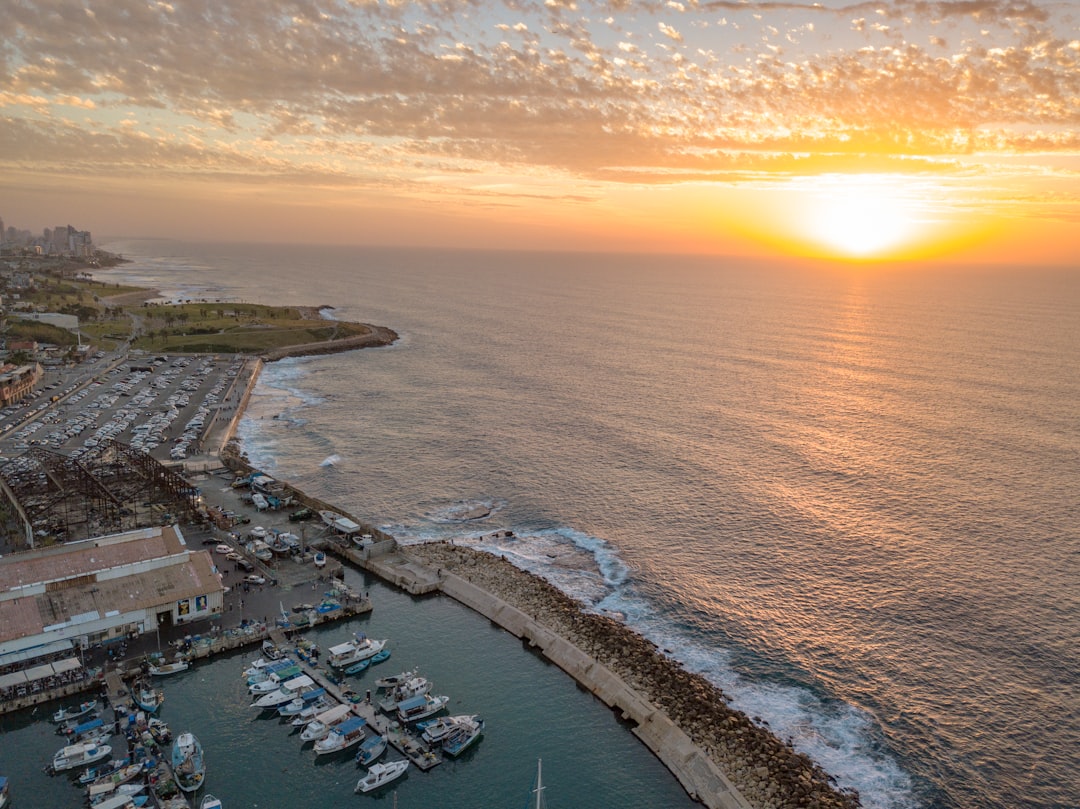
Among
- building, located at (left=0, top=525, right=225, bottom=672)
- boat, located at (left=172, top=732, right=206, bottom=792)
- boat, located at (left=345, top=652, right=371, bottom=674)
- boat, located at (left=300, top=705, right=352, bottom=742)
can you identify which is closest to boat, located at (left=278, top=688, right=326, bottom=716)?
boat, located at (left=300, top=705, right=352, bottom=742)

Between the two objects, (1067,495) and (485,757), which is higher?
(1067,495)

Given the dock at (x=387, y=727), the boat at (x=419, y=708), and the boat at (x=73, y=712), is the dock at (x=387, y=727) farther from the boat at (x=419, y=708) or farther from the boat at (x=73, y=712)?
the boat at (x=73, y=712)

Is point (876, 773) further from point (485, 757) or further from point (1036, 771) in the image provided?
point (485, 757)

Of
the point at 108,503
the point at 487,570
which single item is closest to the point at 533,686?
the point at 487,570

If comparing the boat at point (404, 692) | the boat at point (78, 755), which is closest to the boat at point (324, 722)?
the boat at point (404, 692)

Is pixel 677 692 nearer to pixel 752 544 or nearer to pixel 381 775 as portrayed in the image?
pixel 381 775
